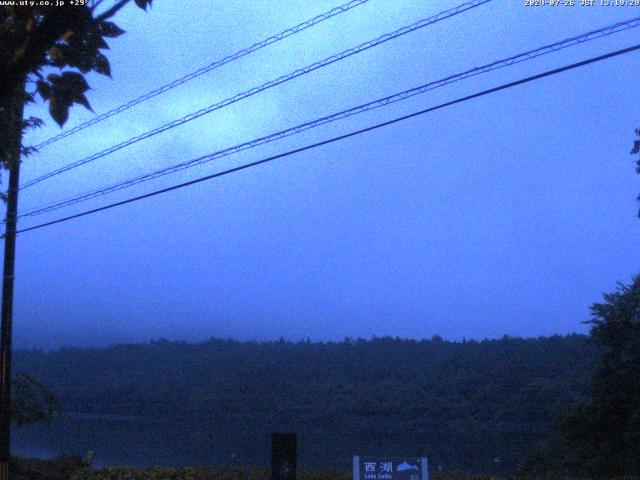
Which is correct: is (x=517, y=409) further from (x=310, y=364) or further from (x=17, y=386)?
(x=17, y=386)

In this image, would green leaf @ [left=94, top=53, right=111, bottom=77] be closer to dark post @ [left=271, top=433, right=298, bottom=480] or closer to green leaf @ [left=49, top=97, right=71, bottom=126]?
green leaf @ [left=49, top=97, right=71, bottom=126]

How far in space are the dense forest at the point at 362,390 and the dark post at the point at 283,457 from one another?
6963 mm

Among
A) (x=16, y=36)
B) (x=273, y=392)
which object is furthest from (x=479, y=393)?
(x=16, y=36)

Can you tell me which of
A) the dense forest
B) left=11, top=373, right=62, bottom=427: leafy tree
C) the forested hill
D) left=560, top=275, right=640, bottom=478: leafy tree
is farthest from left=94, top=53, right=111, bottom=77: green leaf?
the forested hill

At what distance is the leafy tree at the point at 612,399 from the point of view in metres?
17.9

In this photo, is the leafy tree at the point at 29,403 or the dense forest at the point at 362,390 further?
the dense forest at the point at 362,390

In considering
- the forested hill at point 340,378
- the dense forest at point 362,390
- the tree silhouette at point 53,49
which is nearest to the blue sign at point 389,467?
the tree silhouette at point 53,49

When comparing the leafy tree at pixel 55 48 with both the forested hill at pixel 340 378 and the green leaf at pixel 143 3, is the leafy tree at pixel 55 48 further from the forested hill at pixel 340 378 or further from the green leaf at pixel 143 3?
the forested hill at pixel 340 378

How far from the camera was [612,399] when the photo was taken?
18.4 m

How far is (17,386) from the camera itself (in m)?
17.5

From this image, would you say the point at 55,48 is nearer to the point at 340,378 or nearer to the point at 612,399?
the point at 612,399

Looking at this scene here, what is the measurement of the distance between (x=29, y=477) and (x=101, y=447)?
26.3ft

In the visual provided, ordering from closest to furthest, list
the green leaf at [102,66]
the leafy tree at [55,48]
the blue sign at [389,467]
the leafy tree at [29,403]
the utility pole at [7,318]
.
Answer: the leafy tree at [55,48], the green leaf at [102,66], the blue sign at [389,467], the utility pole at [7,318], the leafy tree at [29,403]

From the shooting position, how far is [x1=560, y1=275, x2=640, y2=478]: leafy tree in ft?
58.8
